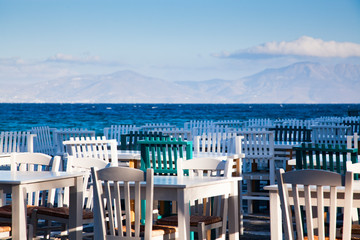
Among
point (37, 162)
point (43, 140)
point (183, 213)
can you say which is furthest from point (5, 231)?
point (43, 140)

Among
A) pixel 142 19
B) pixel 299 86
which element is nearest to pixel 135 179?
pixel 142 19

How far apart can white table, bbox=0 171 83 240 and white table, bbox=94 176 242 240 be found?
0.55 metres

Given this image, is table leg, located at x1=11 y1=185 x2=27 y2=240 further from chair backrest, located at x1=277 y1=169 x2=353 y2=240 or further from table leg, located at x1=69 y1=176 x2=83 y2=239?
chair backrest, located at x1=277 y1=169 x2=353 y2=240

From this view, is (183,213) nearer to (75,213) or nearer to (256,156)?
(75,213)

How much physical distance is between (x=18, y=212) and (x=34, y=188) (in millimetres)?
216

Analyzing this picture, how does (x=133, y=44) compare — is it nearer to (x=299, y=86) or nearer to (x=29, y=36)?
(x=29, y=36)

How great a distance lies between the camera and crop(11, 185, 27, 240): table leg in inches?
180

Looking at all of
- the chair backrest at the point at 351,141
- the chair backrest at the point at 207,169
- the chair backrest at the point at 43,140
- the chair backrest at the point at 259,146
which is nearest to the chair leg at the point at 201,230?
the chair backrest at the point at 207,169

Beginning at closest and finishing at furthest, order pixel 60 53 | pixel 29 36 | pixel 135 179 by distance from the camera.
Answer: pixel 135 179
pixel 29 36
pixel 60 53

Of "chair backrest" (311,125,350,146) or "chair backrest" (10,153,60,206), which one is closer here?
"chair backrest" (10,153,60,206)

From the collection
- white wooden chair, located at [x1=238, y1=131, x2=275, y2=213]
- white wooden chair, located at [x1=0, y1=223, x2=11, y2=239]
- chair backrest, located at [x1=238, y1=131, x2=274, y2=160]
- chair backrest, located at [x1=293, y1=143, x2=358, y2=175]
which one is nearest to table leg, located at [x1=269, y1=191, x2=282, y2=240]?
chair backrest, located at [x1=293, y1=143, x2=358, y2=175]

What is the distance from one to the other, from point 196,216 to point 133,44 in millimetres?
76582

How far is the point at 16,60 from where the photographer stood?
268ft

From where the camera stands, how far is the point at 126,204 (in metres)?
4.13
